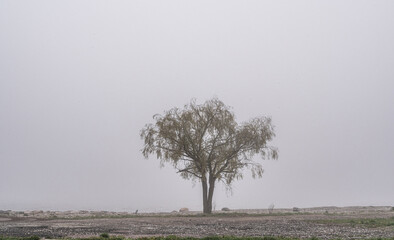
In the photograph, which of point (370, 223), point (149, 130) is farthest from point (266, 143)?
point (370, 223)

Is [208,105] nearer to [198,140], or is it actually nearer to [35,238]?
[198,140]

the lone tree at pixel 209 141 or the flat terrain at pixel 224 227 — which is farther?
the lone tree at pixel 209 141

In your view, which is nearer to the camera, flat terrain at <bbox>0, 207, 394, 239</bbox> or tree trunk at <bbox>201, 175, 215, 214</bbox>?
flat terrain at <bbox>0, 207, 394, 239</bbox>

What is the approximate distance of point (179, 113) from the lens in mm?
49375

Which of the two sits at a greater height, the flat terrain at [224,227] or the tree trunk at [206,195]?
the tree trunk at [206,195]

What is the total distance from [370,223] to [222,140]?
2288 centimetres

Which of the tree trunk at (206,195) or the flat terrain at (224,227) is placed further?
the tree trunk at (206,195)

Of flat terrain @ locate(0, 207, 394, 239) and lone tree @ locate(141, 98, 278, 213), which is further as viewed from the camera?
lone tree @ locate(141, 98, 278, 213)

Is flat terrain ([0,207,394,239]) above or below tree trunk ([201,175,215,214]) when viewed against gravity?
below

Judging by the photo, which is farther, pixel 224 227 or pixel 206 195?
pixel 206 195

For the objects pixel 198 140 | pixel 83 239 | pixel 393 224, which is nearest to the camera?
pixel 83 239

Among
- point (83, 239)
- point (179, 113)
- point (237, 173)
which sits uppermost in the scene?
point (179, 113)

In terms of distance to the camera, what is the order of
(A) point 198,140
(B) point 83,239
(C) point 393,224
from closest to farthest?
(B) point 83,239, (C) point 393,224, (A) point 198,140

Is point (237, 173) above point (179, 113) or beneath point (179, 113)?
beneath
